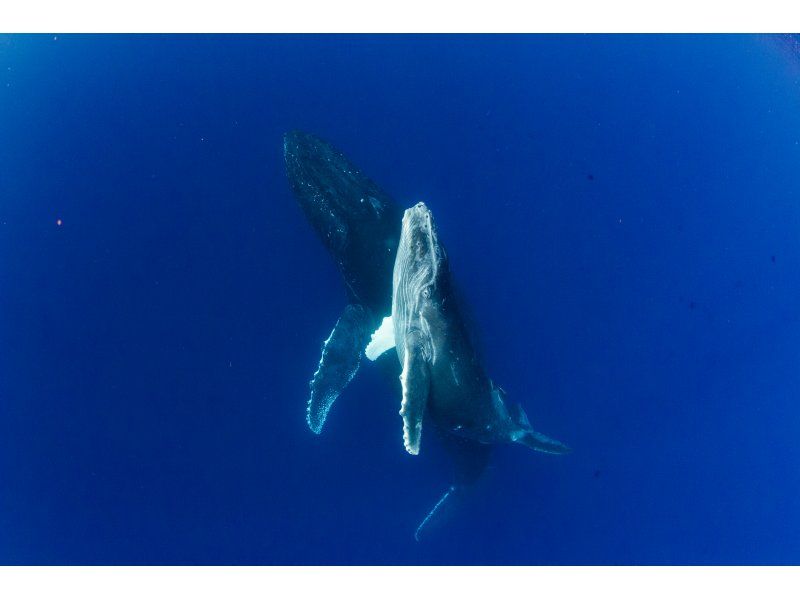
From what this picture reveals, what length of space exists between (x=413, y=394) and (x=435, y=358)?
2.20 ft

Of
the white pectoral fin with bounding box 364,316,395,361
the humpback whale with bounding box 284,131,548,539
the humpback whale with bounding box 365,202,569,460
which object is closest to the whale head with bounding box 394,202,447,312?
the humpback whale with bounding box 365,202,569,460

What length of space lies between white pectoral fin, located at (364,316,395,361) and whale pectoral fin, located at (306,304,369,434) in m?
0.87

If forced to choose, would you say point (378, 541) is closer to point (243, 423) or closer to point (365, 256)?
point (243, 423)

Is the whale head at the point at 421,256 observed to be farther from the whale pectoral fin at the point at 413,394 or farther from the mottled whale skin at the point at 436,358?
the whale pectoral fin at the point at 413,394

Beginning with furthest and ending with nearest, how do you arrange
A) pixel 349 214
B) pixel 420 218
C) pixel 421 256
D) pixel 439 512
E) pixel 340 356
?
pixel 439 512 → pixel 340 356 → pixel 349 214 → pixel 421 256 → pixel 420 218

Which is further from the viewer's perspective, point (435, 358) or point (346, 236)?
point (346, 236)

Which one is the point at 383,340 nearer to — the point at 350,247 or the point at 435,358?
the point at 350,247

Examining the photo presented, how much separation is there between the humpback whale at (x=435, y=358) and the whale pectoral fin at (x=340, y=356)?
1931 mm

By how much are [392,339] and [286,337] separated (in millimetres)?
3645

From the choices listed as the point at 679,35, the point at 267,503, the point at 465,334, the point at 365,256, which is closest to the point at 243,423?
the point at 267,503

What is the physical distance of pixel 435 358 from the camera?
20.1 ft

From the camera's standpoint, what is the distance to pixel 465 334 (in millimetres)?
6277

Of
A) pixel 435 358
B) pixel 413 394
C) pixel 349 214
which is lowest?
pixel 413 394

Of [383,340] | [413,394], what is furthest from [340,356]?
[413,394]
